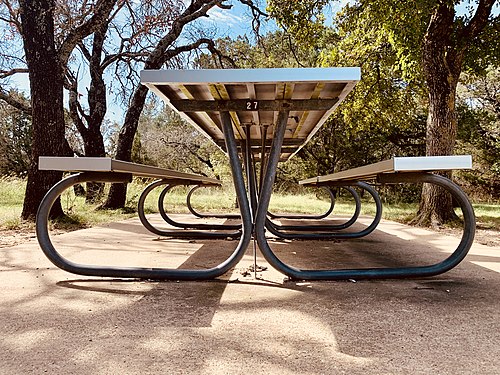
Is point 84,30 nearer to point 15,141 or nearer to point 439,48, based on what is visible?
point 439,48

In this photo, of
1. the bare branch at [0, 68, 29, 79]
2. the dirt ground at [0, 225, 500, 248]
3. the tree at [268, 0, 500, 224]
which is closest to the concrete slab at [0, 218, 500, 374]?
the dirt ground at [0, 225, 500, 248]

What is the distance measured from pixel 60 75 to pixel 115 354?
5289mm

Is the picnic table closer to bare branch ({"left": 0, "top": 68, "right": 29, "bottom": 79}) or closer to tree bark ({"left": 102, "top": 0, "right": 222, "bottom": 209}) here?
tree bark ({"left": 102, "top": 0, "right": 222, "bottom": 209})

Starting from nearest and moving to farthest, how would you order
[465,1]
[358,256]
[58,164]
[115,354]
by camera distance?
[115,354] → [58,164] → [358,256] → [465,1]

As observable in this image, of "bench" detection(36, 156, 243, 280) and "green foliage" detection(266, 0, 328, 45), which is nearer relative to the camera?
"bench" detection(36, 156, 243, 280)

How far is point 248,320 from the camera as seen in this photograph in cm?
183

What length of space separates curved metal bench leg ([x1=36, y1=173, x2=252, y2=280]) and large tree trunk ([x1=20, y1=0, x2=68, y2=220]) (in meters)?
3.51

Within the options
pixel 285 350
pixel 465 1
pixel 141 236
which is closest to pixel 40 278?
pixel 285 350

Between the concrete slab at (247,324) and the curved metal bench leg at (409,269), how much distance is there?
2.3 inches

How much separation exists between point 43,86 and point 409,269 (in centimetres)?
506

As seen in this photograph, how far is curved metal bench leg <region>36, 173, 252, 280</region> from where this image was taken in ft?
7.73

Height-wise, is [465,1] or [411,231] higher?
[465,1]

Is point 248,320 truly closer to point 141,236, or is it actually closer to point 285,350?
point 285,350

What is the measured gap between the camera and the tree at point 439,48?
5.93 metres
